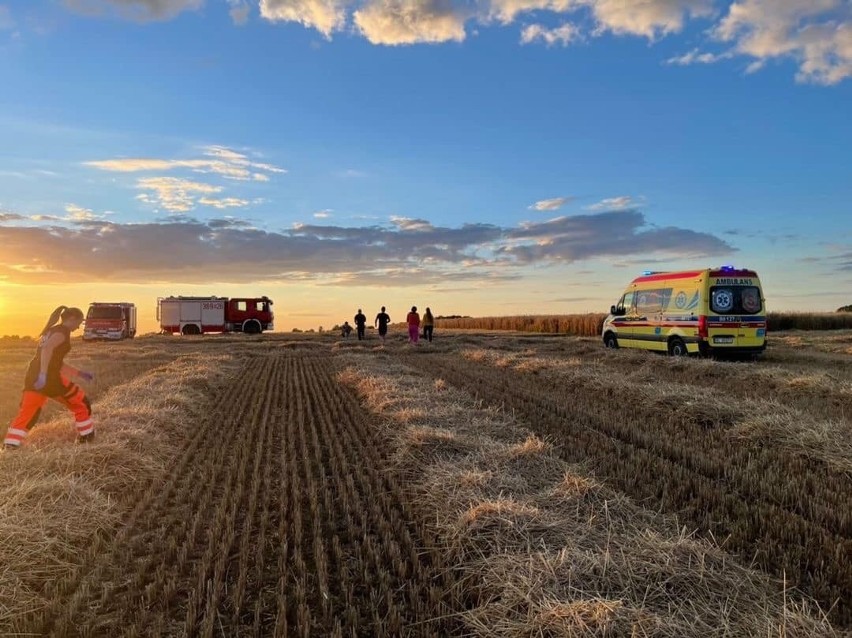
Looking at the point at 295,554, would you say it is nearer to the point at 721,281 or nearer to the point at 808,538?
the point at 808,538

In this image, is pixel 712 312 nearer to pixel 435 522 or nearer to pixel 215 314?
pixel 435 522

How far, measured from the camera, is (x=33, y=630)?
3865 millimetres

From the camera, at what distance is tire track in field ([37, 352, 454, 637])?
387cm

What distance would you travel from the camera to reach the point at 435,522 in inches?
216

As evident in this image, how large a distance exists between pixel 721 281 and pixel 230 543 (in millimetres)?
16311

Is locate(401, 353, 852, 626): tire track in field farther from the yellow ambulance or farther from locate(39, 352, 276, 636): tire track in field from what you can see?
the yellow ambulance

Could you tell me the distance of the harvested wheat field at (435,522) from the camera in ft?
12.8

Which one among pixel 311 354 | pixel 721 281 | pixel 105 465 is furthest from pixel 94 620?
pixel 311 354

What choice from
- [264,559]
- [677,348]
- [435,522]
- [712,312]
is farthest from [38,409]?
[677,348]

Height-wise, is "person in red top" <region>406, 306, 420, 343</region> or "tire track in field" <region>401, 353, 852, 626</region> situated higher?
"person in red top" <region>406, 306, 420, 343</region>

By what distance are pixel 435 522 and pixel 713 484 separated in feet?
10.6

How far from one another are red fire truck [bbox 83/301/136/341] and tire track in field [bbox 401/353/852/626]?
110 feet

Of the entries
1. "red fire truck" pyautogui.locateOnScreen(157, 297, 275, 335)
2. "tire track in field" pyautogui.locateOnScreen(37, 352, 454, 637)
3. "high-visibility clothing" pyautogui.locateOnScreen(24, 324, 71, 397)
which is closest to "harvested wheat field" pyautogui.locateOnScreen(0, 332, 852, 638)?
"tire track in field" pyautogui.locateOnScreen(37, 352, 454, 637)

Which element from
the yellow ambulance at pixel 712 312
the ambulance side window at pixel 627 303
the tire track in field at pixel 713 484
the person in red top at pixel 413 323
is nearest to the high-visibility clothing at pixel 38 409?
the tire track in field at pixel 713 484
